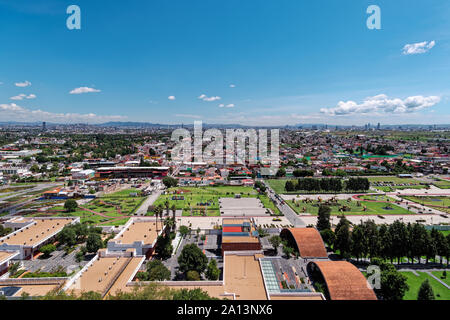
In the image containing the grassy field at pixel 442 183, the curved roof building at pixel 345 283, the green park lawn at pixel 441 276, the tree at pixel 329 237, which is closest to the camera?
the curved roof building at pixel 345 283

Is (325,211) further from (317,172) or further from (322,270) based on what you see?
(317,172)

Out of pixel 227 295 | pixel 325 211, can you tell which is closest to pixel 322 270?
pixel 227 295

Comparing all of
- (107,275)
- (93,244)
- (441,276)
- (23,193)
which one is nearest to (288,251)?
(441,276)

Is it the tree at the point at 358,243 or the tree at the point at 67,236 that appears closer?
the tree at the point at 358,243

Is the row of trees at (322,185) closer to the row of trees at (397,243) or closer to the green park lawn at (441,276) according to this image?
the row of trees at (397,243)

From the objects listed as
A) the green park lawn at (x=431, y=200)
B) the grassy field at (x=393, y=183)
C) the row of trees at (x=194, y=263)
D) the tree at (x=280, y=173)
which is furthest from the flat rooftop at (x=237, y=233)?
the grassy field at (x=393, y=183)
